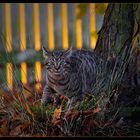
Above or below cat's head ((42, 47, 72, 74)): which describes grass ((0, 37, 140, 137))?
below

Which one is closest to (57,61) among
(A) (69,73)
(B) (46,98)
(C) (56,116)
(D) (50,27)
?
(A) (69,73)

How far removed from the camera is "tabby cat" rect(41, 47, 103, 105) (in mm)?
5121

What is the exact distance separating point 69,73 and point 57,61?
238mm

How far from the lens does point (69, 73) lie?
527 cm

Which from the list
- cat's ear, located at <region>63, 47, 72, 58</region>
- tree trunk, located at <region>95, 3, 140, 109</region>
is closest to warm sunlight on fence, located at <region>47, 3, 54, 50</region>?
tree trunk, located at <region>95, 3, 140, 109</region>

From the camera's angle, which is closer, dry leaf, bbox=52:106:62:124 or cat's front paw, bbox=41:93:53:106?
dry leaf, bbox=52:106:62:124

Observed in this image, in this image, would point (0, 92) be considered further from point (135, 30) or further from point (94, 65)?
point (135, 30)

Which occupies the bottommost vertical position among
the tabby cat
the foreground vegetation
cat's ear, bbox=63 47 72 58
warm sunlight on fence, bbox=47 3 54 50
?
the foreground vegetation

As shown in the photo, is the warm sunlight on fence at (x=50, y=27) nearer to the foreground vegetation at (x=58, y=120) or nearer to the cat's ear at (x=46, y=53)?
the cat's ear at (x=46, y=53)

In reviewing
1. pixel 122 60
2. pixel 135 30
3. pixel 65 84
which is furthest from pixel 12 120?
pixel 135 30

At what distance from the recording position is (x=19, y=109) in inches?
173

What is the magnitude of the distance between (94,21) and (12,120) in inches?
233

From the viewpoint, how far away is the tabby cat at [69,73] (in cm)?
512

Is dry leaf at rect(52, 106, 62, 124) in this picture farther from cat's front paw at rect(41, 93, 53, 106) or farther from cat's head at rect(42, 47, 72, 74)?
cat's head at rect(42, 47, 72, 74)
